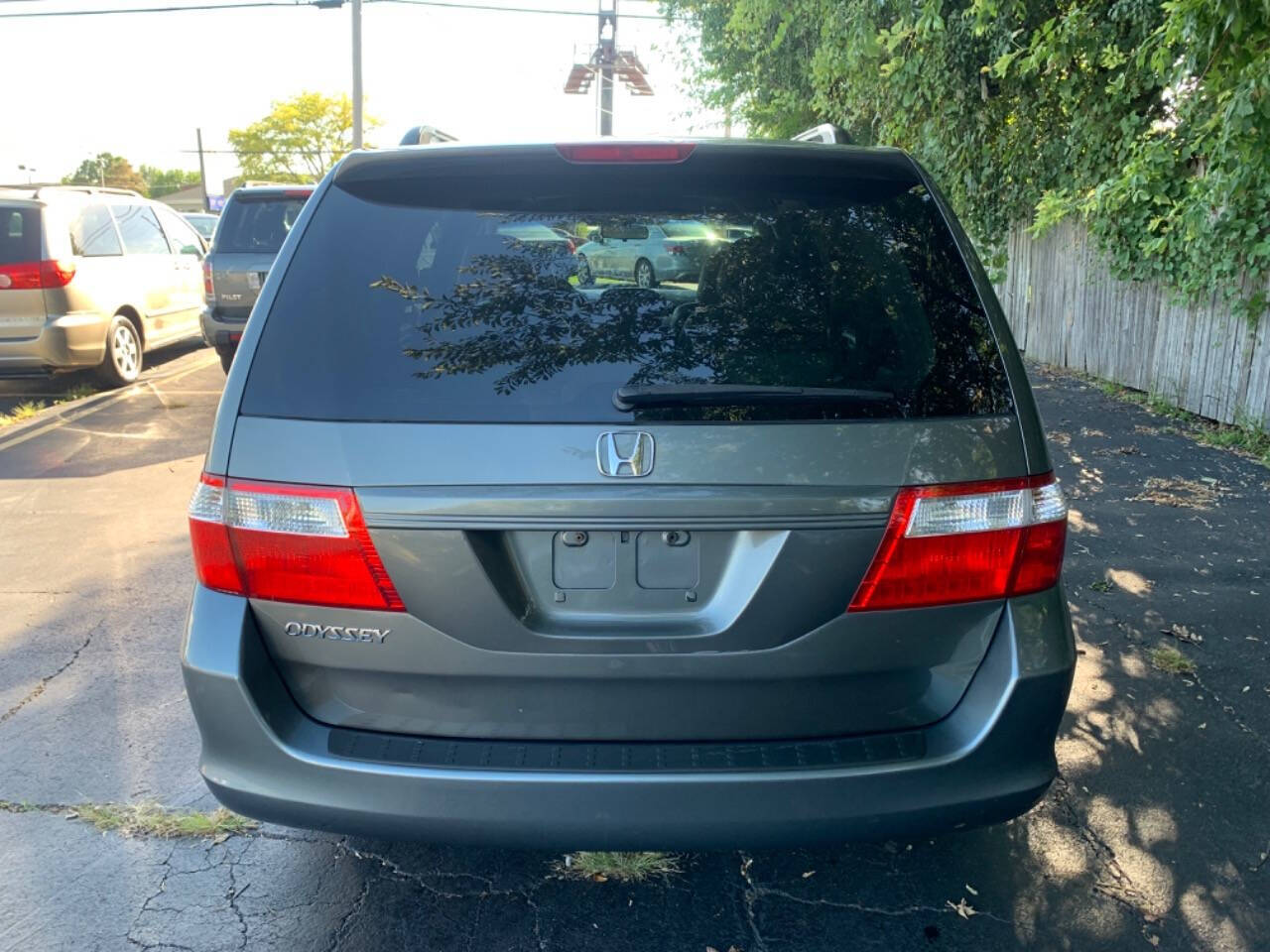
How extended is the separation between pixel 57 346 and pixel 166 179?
117485 mm

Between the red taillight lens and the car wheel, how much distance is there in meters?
0.23

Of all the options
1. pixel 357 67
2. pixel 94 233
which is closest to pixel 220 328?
pixel 94 233

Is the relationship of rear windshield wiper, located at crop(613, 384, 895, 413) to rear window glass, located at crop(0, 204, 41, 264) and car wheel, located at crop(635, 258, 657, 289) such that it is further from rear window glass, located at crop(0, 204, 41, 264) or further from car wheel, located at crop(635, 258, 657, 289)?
rear window glass, located at crop(0, 204, 41, 264)

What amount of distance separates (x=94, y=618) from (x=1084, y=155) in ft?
28.7

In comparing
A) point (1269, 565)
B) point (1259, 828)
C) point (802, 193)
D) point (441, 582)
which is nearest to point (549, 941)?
point (441, 582)

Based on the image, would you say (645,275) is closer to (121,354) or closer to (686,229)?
(686,229)

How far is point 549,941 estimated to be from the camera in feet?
8.21

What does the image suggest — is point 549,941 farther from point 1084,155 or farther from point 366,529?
point 1084,155

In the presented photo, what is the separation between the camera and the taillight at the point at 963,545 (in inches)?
81.0

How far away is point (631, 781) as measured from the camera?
6.70 feet

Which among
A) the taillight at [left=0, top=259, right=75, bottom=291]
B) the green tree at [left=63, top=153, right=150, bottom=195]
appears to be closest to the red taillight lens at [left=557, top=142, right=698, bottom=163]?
the taillight at [left=0, top=259, right=75, bottom=291]

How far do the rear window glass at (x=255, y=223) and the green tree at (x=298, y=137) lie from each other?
47.9m

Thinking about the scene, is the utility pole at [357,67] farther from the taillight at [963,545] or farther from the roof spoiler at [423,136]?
the taillight at [963,545]

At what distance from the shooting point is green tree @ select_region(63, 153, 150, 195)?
9362cm
